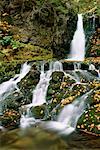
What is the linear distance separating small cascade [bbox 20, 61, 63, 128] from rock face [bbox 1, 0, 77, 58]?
103 inches

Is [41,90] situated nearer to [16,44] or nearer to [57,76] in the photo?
[57,76]

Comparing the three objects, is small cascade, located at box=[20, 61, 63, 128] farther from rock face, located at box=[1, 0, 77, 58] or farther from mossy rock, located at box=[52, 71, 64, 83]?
rock face, located at box=[1, 0, 77, 58]

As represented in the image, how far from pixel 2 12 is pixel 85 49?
4346mm

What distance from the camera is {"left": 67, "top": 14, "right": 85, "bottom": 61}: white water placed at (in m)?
15.6

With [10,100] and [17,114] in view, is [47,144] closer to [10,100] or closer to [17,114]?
[17,114]

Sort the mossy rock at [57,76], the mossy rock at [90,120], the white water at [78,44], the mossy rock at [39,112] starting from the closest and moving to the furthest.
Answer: the mossy rock at [90,120], the mossy rock at [39,112], the mossy rock at [57,76], the white water at [78,44]

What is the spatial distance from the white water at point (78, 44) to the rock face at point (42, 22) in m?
0.46

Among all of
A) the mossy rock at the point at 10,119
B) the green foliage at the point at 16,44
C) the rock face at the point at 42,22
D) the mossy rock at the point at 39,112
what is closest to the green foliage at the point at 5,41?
the green foliage at the point at 16,44

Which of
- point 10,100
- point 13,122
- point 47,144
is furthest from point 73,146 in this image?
point 10,100

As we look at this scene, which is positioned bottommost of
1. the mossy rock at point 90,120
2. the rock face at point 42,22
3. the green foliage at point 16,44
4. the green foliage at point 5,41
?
the mossy rock at point 90,120

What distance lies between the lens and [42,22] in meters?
14.9

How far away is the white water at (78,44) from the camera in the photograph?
613 inches

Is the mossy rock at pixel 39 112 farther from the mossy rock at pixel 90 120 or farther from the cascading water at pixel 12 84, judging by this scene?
the cascading water at pixel 12 84

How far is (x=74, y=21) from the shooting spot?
52.3 ft
